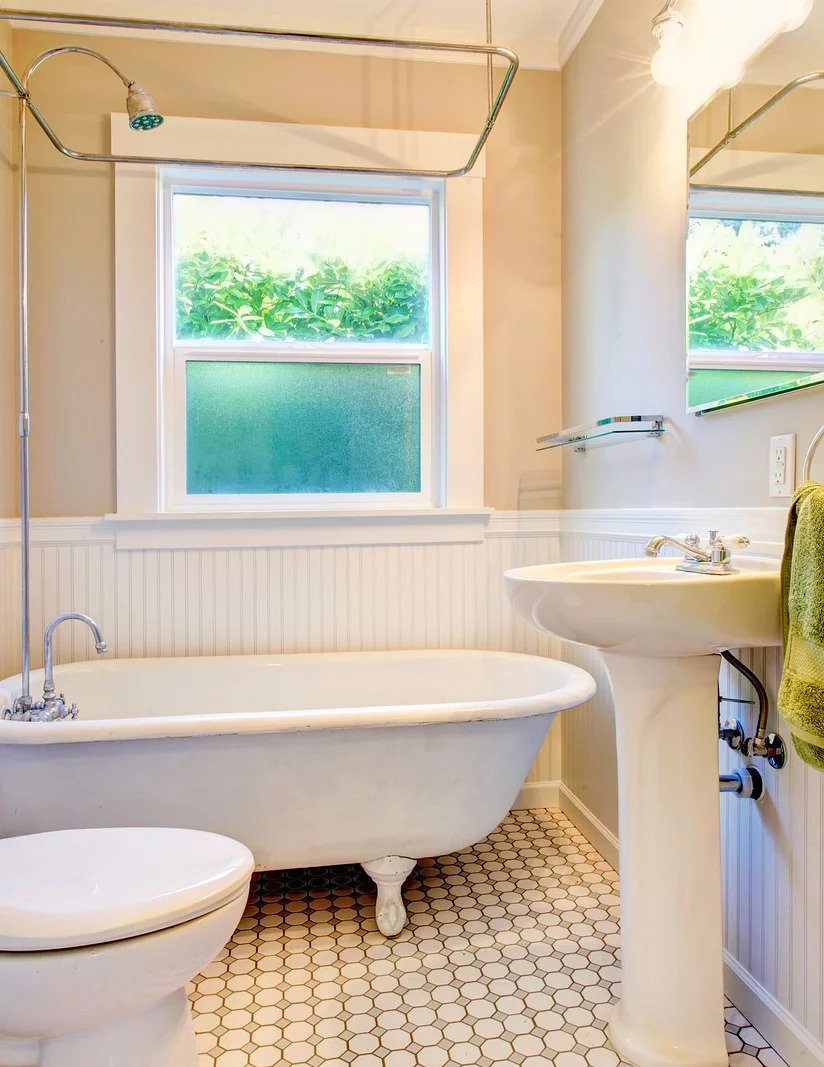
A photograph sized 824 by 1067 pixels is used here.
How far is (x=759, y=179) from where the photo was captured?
144cm

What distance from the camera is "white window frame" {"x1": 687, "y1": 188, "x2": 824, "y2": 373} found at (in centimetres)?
129

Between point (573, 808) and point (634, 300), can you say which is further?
point (573, 808)

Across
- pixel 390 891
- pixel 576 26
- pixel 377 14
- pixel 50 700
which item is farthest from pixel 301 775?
pixel 576 26

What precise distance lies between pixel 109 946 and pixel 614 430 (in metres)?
1.54

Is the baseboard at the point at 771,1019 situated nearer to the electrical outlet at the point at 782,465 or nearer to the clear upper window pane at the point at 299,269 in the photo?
the electrical outlet at the point at 782,465

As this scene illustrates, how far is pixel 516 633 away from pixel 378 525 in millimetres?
600

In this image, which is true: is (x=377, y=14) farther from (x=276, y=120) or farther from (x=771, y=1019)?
(x=771, y=1019)

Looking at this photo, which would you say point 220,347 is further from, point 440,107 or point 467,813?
point 467,813

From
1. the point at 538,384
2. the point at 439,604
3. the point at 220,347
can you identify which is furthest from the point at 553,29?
the point at 439,604

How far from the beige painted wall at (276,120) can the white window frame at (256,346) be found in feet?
0.18

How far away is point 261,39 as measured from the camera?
188 centimetres

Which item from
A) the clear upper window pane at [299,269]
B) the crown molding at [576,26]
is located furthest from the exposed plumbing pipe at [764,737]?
the crown molding at [576,26]

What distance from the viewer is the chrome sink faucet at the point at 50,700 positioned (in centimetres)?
184

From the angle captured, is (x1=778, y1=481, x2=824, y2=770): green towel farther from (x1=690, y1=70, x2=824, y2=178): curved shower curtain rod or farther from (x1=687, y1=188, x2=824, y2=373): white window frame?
(x1=690, y1=70, x2=824, y2=178): curved shower curtain rod
